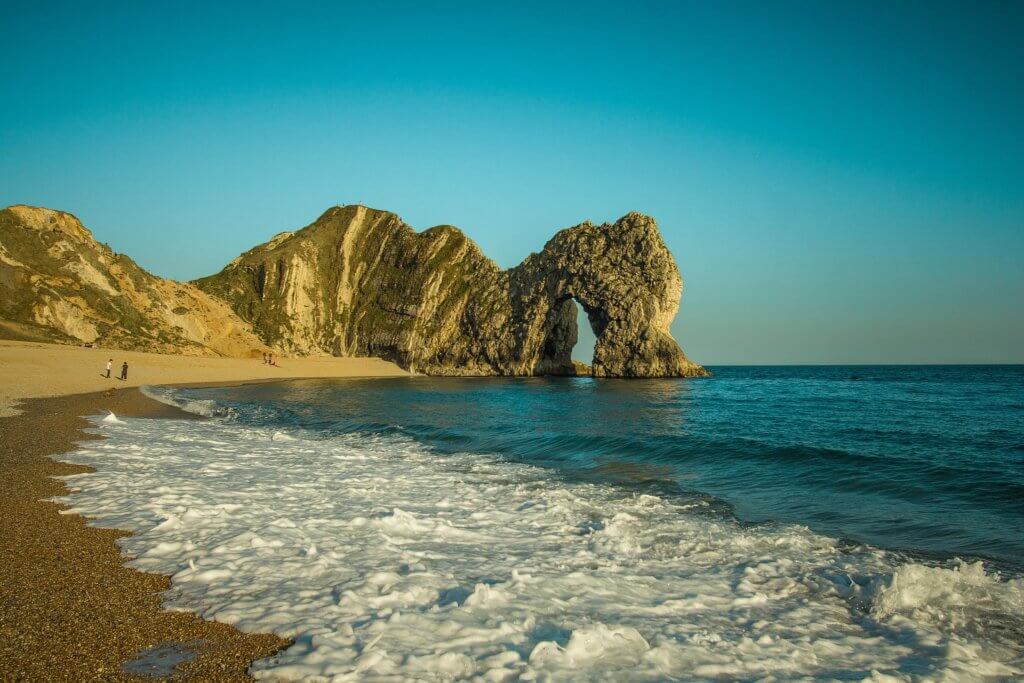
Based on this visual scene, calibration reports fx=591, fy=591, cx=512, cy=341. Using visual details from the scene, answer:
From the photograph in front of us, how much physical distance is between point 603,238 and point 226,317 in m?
51.5

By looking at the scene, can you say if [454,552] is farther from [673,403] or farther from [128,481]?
[673,403]

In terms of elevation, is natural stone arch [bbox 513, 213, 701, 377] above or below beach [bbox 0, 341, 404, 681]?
above

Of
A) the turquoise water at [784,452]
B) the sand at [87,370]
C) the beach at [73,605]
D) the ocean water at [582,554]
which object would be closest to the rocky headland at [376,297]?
the sand at [87,370]

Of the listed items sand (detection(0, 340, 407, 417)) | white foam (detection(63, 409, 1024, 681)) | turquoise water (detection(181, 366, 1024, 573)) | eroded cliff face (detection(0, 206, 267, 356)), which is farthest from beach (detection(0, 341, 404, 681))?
eroded cliff face (detection(0, 206, 267, 356))

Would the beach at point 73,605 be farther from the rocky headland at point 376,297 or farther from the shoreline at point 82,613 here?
the rocky headland at point 376,297

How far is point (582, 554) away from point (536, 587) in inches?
50.1

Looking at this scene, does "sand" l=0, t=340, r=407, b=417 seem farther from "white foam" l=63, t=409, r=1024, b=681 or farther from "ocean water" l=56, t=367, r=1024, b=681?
"white foam" l=63, t=409, r=1024, b=681

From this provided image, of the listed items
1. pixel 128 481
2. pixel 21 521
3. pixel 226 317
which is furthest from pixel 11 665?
pixel 226 317

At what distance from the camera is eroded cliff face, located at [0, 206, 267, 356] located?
47.6m

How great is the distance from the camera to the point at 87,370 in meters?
36.7

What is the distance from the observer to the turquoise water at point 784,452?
915cm

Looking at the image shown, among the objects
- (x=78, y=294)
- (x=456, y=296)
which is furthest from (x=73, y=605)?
(x=456, y=296)

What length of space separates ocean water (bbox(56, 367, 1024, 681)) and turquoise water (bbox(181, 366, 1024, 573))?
0.10 metres

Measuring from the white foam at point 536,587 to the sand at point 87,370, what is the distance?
50.6ft
